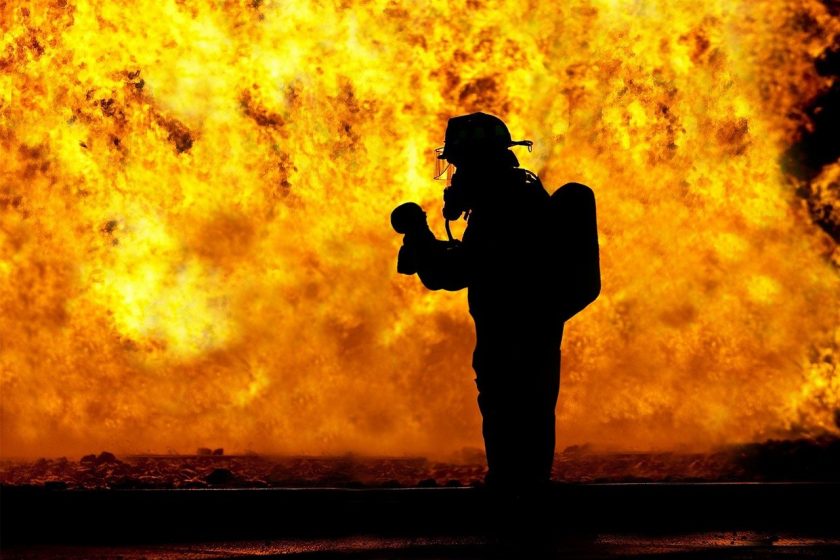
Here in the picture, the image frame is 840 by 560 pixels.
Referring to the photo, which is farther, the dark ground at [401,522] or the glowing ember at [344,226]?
the glowing ember at [344,226]

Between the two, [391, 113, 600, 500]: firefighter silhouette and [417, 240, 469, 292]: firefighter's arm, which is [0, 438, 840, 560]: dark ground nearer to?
[391, 113, 600, 500]: firefighter silhouette

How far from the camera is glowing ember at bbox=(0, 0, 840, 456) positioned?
11.4 m

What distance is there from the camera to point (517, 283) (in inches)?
170

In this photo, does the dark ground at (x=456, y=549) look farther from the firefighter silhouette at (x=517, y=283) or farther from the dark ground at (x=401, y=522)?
the firefighter silhouette at (x=517, y=283)

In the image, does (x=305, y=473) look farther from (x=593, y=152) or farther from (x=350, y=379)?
(x=593, y=152)

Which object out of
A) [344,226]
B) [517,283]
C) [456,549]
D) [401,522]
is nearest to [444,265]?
[517,283]

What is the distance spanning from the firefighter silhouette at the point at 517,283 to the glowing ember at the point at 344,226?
6.80 meters

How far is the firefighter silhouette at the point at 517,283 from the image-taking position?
4.30 metres

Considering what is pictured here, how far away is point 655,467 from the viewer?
948 cm

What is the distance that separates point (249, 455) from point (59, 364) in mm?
2573

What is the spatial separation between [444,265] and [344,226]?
718cm


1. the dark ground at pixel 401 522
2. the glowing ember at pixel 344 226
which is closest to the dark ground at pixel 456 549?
the dark ground at pixel 401 522

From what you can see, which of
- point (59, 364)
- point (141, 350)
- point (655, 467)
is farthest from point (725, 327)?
point (59, 364)

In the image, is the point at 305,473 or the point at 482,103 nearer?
the point at 305,473
